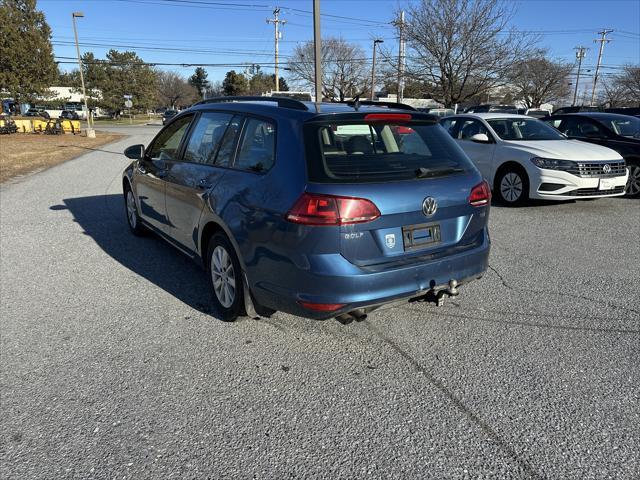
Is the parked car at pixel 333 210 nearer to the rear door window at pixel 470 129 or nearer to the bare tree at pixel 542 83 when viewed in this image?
the rear door window at pixel 470 129

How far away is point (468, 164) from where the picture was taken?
3.64 meters

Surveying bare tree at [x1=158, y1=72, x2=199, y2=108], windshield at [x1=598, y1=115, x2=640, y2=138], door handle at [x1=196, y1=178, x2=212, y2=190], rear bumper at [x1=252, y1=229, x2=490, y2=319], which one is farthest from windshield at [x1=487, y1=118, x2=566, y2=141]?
bare tree at [x1=158, y1=72, x2=199, y2=108]

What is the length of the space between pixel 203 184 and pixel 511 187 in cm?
624

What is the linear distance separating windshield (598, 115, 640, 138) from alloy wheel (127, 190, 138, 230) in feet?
30.2

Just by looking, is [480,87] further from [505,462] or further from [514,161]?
[505,462]

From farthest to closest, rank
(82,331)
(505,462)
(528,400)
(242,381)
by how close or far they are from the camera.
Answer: (82,331), (242,381), (528,400), (505,462)

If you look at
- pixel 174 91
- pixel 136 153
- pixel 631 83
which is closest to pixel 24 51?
pixel 136 153

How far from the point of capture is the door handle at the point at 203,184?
3.85 metres

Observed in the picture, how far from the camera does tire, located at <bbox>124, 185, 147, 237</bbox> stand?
617 cm

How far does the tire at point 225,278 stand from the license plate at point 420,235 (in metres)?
1.22

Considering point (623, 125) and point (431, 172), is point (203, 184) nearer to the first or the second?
point (431, 172)

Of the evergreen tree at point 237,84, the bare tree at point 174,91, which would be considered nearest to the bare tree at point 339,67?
the evergreen tree at point 237,84

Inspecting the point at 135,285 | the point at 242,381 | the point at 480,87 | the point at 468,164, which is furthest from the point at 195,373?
the point at 480,87

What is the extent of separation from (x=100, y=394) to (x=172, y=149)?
267cm
